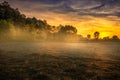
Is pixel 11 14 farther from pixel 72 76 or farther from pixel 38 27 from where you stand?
pixel 72 76

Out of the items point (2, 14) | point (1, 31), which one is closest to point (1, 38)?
point (1, 31)

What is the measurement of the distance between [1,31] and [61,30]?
105018 millimetres

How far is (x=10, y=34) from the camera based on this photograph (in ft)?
347

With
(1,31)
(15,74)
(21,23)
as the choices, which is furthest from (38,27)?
(15,74)

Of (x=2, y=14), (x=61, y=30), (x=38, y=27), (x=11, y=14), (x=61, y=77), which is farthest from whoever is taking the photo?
(x=61, y=30)

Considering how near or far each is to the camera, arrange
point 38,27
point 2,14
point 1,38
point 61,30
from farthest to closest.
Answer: point 61,30, point 38,27, point 2,14, point 1,38

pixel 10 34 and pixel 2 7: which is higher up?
pixel 2 7

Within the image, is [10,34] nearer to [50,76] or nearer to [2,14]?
[2,14]

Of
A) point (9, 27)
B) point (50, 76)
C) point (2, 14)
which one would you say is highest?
point (2, 14)

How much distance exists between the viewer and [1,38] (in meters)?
96.2

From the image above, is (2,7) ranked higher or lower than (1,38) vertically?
higher

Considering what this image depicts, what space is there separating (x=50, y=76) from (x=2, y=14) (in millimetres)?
105851

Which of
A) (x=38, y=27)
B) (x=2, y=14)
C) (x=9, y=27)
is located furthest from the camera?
(x=38, y=27)

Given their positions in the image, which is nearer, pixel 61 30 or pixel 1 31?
pixel 1 31
